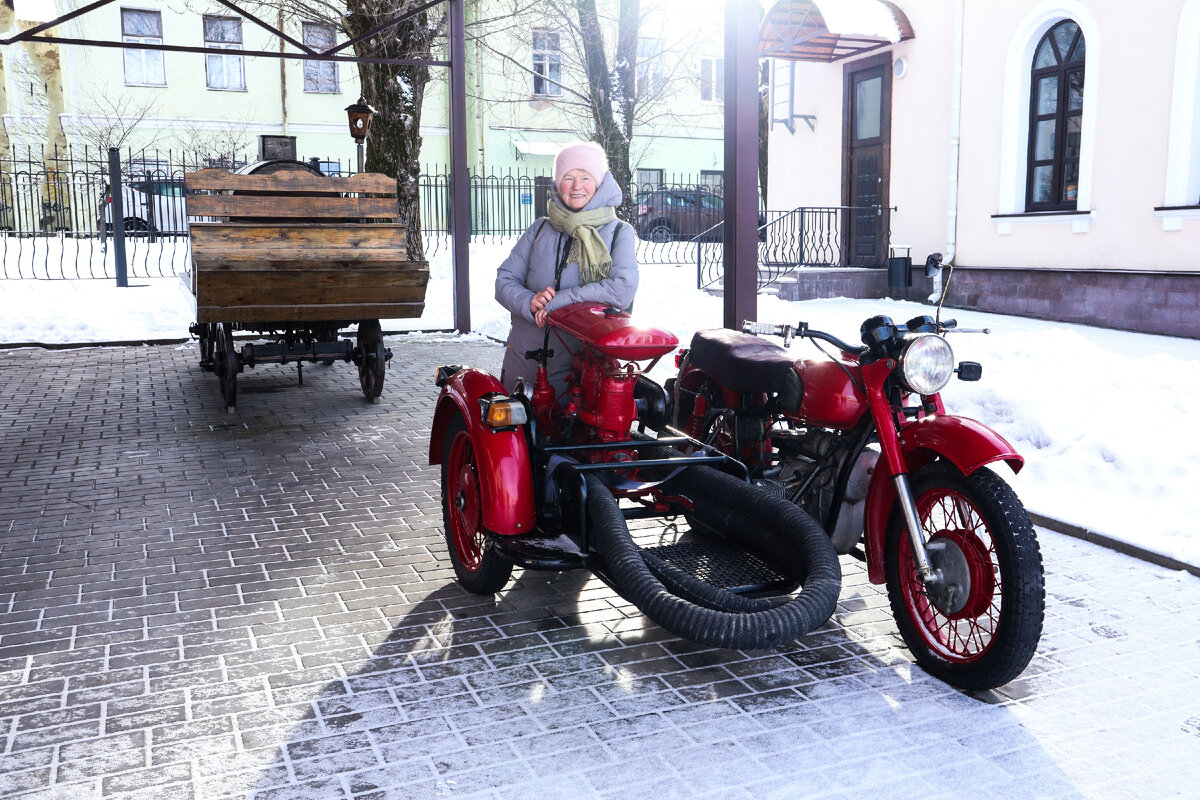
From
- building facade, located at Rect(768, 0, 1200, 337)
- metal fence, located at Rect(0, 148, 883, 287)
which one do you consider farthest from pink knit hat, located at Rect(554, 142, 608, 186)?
building facade, located at Rect(768, 0, 1200, 337)

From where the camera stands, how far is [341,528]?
211 inches

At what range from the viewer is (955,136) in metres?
15.3

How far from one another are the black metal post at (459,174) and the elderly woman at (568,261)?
8.70 metres

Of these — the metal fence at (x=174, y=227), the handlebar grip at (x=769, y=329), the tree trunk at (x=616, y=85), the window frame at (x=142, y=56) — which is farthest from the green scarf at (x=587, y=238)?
the window frame at (x=142, y=56)

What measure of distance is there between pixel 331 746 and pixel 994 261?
1341 cm

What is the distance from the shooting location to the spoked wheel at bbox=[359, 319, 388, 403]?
8961mm

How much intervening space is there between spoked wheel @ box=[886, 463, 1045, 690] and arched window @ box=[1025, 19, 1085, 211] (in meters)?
11.4

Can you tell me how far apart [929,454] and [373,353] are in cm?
624

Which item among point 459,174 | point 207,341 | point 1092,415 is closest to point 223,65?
point 459,174

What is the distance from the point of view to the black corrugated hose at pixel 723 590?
10.6ft

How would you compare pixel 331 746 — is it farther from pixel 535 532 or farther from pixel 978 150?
pixel 978 150

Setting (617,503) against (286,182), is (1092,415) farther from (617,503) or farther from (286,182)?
(286,182)

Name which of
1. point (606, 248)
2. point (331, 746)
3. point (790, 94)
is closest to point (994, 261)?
point (790, 94)

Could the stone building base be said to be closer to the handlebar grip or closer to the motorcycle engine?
the motorcycle engine
